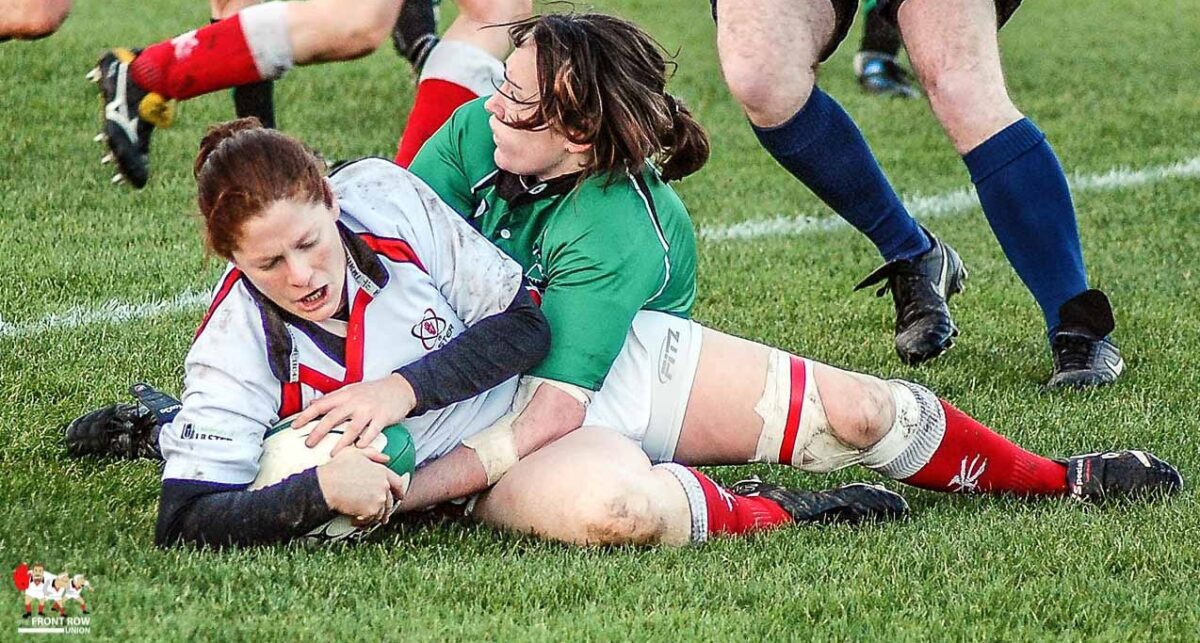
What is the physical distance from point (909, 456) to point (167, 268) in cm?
227

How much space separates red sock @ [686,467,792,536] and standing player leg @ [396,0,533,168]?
1138 mm

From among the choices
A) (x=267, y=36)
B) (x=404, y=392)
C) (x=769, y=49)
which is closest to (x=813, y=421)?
(x=404, y=392)

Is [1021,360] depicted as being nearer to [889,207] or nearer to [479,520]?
[889,207]

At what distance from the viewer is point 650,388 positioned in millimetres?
3008

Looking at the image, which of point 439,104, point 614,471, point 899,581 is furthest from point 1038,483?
point 439,104

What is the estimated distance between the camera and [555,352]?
285 centimetres

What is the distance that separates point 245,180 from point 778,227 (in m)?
3.02

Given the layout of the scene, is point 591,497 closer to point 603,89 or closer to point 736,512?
point 736,512

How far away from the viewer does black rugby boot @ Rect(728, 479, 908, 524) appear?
3.00 meters

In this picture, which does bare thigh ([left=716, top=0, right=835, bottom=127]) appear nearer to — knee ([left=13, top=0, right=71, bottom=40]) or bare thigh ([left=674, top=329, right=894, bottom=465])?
bare thigh ([left=674, top=329, right=894, bottom=465])

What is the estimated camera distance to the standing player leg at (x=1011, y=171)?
146 inches

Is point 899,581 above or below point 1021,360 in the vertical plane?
above

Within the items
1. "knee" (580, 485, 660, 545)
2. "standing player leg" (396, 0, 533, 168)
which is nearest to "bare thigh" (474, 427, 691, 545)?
"knee" (580, 485, 660, 545)

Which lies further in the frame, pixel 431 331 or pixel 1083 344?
pixel 1083 344
